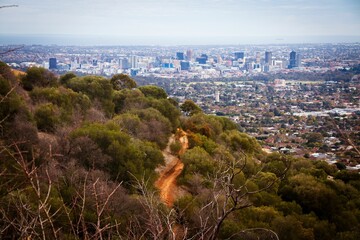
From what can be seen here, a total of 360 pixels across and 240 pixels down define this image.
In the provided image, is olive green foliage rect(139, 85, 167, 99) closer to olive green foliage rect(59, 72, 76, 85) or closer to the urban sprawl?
olive green foliage rect(59, 72, 76, 85)

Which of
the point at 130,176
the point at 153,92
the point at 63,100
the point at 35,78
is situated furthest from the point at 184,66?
the point at 130,176

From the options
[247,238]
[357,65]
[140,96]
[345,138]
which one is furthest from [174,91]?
[345,138]

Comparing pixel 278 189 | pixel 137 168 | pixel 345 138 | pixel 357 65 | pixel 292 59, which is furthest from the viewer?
pixel 292 59

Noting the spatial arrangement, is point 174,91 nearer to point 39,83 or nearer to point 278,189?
point 39,83

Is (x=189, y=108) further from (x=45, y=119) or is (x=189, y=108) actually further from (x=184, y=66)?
(x=184, y=66)

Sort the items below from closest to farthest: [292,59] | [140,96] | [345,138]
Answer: [345,138] < [140,96] < [292,59]

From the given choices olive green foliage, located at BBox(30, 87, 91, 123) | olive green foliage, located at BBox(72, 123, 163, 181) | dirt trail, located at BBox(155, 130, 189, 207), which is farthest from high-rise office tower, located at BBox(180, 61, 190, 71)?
olive green foliage, located at BBox(72, 123, 163, 181)

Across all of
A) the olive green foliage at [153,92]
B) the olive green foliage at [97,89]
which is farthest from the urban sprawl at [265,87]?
the olive green foliage at [153,92]

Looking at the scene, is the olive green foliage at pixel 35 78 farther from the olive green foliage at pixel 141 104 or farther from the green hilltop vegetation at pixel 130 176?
the olive green foliage at pixel 141 104
